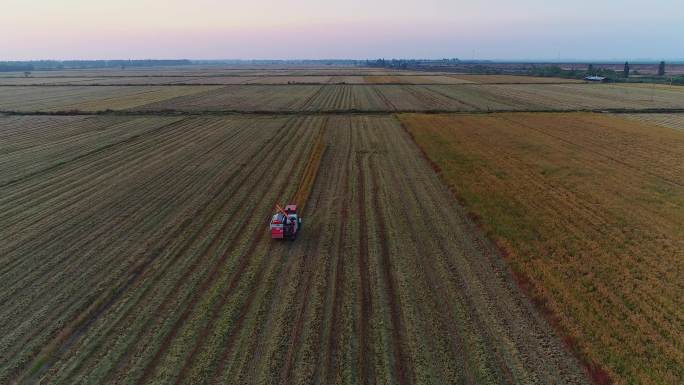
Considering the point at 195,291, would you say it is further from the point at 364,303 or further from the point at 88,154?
the point at 88,154

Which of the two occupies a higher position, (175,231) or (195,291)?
(175,231)

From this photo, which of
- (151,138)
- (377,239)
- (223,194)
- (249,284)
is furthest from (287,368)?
(151,138)

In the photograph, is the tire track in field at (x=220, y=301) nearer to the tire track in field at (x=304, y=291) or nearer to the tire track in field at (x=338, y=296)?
the tire track in field at (x=304, y=291)

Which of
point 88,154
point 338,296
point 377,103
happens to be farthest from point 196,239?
point 377,103

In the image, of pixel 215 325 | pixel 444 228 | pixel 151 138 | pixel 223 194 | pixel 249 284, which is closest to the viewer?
pixel 215 325

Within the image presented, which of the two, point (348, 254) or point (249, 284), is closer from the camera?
point (249, 284)

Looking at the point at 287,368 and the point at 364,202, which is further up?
the point at 364,202

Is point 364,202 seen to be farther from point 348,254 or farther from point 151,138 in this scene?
point 151,138
